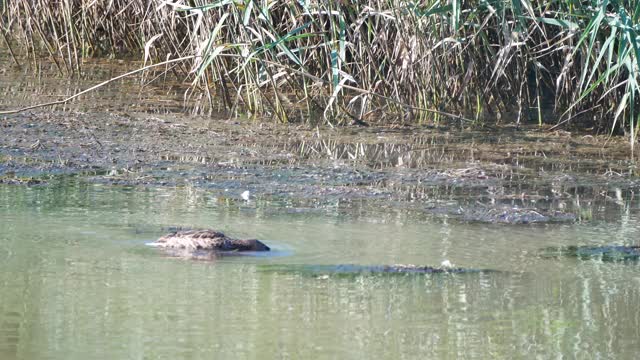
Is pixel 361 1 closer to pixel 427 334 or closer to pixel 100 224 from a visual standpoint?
pixel 100 224

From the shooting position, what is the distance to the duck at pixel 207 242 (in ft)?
15.7

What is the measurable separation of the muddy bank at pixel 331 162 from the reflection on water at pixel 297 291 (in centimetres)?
55

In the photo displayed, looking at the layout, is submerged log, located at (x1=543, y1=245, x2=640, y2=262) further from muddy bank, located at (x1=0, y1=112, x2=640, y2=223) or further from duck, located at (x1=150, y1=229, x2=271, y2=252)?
duck, located at (x1=150, y1=229, x2=271, y2=252)

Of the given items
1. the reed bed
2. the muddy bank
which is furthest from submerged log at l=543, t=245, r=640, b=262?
the reed bed

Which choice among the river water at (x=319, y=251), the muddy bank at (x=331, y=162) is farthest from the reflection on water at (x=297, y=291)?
the muddy bank at (x=331, y=162)

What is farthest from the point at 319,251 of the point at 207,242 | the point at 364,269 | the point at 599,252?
the point at 599,252

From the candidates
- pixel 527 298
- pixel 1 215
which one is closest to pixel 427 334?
pixel 527 298

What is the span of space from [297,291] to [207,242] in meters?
0.63

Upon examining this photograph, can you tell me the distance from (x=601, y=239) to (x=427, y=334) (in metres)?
1.82

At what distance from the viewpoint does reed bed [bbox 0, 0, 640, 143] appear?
25.0 feet

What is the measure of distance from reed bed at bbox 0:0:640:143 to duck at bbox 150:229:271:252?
256 centimetres

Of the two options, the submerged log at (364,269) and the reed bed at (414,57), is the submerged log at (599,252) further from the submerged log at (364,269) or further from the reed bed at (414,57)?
the reed bed at (414,57)

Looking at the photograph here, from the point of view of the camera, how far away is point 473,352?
3.67m

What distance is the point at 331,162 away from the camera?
7.16 metres
